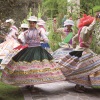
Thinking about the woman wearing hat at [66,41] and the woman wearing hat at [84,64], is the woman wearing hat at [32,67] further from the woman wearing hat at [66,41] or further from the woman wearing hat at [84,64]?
the woman wearing hat at [66,41]

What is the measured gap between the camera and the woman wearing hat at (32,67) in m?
7.40

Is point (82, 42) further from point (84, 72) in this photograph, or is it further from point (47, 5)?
point (47, 5)

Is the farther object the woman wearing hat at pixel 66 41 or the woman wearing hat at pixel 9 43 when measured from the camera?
the woman wearing hat at pixel 9 43

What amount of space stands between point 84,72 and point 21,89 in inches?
60.6

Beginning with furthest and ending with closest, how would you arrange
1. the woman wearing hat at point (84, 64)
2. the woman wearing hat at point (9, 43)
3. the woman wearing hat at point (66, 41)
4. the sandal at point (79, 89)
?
the woman wearing hat at point (9, 43), the woman wearing hat at point (66, 41), the sandal at point (79, 89), the woman wearing hat at point (84, 64)

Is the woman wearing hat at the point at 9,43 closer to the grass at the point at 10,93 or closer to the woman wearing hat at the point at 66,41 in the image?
the woman wearing hat at the point at 66,41

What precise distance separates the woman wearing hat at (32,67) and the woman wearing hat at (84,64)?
0.29 m

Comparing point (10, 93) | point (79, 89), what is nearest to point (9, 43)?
point (10, 93)

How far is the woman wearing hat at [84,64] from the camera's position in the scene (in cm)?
762

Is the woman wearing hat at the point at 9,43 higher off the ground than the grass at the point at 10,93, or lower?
higher

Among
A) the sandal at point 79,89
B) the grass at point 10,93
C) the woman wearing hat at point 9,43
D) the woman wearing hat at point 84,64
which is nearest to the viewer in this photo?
the grass at point 10,93

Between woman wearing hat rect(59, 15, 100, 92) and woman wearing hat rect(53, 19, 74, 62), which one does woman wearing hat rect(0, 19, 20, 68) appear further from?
woman wearing hat rect(59, 15, 100, 92)

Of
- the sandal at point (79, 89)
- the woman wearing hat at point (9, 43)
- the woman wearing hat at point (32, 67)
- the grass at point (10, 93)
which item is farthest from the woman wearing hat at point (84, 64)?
the woman wearing hat at point (9, 43)

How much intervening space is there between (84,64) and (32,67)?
112 centimetres
